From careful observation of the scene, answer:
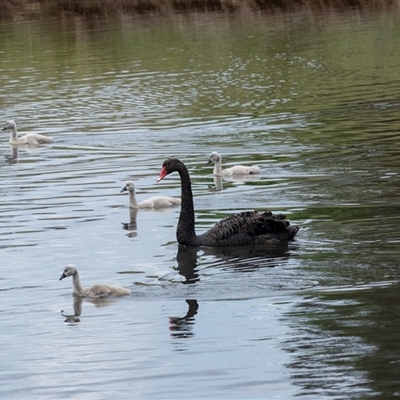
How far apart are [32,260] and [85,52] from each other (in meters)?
29.3

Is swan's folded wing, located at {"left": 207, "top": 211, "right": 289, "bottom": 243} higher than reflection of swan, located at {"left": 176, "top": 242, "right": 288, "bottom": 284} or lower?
higher

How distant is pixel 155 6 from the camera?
5378 cm

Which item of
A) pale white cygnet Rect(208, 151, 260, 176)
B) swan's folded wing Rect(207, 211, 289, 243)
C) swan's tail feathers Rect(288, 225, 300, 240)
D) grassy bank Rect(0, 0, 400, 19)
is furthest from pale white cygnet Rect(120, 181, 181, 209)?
grassy bank Rect(0, 0, 400, 19)

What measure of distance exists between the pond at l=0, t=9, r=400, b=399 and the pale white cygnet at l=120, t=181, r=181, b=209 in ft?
0.74

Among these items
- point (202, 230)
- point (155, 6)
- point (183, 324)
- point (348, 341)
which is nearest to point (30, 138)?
point (202, 230)

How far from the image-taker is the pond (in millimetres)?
10672

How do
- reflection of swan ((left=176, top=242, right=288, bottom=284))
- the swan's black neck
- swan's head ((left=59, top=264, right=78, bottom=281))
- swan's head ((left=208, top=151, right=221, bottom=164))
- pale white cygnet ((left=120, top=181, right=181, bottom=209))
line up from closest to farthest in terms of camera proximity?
swan's head ((left=59, top=264, right=78, bottom=281)) → reflection of swan ((left=176, top=242, right=288, bottom=284)) → the swan's black neck → pale white cygnet ((left=120, top=181, right=181, bottom=209)) → swan's head ((left=208, top=151, right=221, bottom=164))

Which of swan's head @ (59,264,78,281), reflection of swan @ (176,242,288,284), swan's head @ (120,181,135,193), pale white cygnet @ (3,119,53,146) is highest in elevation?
swan's head @ (59,264,78,281)

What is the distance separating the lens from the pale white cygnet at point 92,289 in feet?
43.4

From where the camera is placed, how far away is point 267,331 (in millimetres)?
11555

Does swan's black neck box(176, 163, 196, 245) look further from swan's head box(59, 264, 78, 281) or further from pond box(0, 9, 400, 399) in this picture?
swan's head box(59, 264, 78, 281)

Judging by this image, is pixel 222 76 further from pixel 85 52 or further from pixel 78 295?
pixel 78 295

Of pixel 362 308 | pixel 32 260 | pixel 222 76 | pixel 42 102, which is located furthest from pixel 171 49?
pixel 362 308

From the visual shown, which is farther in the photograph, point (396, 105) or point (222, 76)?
point (222, 76)
